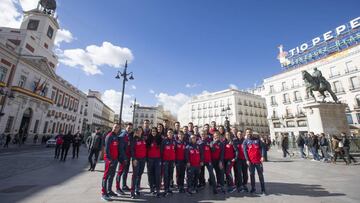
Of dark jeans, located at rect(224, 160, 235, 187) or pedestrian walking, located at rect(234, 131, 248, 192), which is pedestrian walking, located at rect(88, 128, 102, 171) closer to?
dark jeans, located at rect(224, 160, 235, 187)

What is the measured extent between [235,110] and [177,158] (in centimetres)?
5226

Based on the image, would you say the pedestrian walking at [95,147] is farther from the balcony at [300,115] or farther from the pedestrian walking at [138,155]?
the balcony at [300,115]

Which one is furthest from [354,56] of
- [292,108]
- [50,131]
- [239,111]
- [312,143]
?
[50,131]

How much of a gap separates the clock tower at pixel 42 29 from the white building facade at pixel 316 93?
49.0 metres

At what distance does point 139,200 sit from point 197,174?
6.16 ft

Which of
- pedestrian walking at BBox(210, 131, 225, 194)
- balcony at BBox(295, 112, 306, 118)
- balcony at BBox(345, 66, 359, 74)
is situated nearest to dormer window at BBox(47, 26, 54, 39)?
pedestrian walking at BBox(210, 131, 225, 194)

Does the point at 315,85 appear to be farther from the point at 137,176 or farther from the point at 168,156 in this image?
the point at 137,176

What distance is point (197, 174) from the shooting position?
5.59 metres

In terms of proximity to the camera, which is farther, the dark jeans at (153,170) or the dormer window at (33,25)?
the dormer window at (33,25)

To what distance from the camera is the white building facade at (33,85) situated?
2470 cm

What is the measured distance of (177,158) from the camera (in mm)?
5707

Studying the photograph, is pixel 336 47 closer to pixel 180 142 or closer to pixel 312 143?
pixel 312 143

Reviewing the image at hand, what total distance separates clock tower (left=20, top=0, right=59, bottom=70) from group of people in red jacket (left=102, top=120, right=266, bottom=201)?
37.4 metres

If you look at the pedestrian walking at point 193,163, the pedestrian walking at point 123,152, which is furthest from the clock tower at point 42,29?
the pedestrian walking at point 193,163
